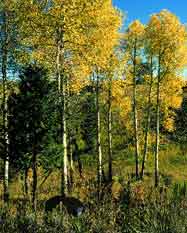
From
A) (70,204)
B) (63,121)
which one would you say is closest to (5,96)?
(63,121)

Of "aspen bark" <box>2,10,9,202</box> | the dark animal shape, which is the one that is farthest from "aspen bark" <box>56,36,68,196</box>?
"aspen bark" <box>2,10,9,202</box>

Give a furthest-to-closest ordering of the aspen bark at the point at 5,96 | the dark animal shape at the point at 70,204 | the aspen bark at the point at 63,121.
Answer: the aspen bark at the point at 5,96
the aspen bark at the point at 63,121
the dark animal shape at the point at 70,204

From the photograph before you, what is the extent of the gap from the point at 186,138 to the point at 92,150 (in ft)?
36.1

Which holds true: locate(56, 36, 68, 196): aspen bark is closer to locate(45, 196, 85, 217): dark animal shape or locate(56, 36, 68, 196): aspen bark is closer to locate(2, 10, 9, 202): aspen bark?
locate(45, 196, 85, 217): dark animal shape

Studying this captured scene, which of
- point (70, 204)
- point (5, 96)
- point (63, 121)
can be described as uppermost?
point (5, 96)

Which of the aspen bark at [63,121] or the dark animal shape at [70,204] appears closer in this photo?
the dark animal shape at [70,204]

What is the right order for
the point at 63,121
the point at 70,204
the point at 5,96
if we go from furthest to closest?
the point at 5,96
the point at 63,121
the point at 70,204

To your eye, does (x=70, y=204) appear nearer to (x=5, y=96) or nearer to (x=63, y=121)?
(x=63, y=121)

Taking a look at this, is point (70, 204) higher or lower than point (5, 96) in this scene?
lower

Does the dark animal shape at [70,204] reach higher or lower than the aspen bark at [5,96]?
lower

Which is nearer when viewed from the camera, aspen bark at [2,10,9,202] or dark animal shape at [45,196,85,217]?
dark animal shape at [45,196,85,217]

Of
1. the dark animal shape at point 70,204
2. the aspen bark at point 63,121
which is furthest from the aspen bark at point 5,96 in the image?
the dark animal shape at point 70,204

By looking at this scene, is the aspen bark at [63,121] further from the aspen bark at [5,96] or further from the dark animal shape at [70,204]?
the aspen bark at [5,96]

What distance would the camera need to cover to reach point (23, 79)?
79.5ft
